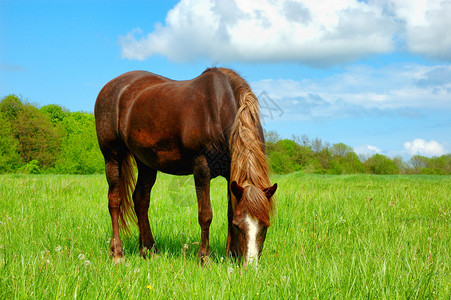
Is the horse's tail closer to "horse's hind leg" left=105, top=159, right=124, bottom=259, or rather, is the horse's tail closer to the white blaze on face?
"horse's hind leg" left=105, top=159, right=124, bottom=259

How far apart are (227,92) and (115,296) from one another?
8.21 feet

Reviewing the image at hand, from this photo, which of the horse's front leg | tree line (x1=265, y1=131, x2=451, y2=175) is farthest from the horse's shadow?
tree line (x1=265, y1=131, x2=451, y2=175)

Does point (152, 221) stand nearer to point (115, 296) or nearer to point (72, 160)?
point (115, 296)

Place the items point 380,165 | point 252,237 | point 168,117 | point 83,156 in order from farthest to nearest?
point 380,165, point 83,156, point 168,117, point 252,237

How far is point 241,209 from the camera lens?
3348 mm

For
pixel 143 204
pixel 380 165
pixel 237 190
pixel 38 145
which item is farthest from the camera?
pixel 38 145

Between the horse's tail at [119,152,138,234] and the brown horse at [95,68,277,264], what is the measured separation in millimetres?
15

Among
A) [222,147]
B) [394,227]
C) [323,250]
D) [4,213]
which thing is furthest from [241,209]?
[4,213]

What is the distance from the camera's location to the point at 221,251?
4875mm

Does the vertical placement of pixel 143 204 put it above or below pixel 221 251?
above

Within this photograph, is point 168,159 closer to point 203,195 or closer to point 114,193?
point 203,195

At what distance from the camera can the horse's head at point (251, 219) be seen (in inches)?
128

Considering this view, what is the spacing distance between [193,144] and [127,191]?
2.08 metres

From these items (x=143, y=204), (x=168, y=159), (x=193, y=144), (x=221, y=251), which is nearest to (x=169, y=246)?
(x=143, y=204)
